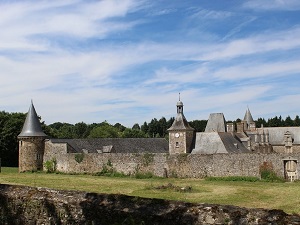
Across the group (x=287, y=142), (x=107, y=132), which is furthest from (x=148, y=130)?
(x=287, y=142)

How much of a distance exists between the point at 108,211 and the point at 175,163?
24728 mm

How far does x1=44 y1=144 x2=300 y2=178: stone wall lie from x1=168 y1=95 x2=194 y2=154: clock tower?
3596mm

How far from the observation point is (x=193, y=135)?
35.6 meters

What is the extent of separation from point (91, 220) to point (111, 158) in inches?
1061

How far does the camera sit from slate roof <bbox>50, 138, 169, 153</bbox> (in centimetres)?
4609

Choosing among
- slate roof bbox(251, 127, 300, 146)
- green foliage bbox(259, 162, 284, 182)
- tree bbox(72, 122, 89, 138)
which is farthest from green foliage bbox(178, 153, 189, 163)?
tree bbox(72, 122, 89, 138)

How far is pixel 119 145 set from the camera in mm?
49594

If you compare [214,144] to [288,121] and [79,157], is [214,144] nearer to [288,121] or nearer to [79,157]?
[79,157]

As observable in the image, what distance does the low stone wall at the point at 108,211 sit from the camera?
5813 millimetres

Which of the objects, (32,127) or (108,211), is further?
(32,127)

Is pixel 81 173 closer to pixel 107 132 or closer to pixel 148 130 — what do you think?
pixel 107 132

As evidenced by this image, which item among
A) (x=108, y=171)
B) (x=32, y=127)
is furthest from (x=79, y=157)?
(x=32, y=127)

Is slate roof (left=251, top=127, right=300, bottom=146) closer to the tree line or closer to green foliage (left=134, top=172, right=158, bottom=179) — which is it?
the tree line

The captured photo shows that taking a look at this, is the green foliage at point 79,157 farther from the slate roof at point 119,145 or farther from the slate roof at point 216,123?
the slate roof at point 216,123
